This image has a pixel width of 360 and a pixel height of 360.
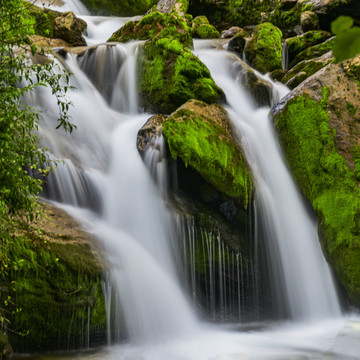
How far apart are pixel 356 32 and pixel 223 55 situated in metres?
13.1

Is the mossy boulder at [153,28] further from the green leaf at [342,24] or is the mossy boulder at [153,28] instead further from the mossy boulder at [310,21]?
the green leaf at [342,24]

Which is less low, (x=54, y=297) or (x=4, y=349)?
(x=54, y=297)

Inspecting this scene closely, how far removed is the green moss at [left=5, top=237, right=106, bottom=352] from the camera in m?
4.02

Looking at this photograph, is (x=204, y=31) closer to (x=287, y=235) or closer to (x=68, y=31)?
(x=68, y=31)

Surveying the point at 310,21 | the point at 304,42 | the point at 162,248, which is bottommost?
the point at 162,248

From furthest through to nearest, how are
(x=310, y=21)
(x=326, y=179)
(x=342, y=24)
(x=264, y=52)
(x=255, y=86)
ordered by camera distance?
(x=310, y=21) < (x=264, y=52) < (x=255, y=86) < (x=326, y=179) < (x=342, y=24)

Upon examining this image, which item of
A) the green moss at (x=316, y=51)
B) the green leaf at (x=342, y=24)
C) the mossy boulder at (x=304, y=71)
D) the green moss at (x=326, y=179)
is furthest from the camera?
the green moss at (x=316, y=51)

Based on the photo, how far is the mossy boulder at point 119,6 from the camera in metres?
23.5

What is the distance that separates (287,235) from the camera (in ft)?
22.3

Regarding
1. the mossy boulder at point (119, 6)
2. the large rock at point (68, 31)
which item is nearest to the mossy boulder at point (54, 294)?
the large rock at point (68, 31)

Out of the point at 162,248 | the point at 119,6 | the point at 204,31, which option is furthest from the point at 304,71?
the point at 119,6

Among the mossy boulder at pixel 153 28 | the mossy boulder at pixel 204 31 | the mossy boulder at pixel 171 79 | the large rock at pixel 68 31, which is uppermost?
the mossy boulder at pixel 204 31

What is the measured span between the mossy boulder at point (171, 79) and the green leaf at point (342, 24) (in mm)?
8500

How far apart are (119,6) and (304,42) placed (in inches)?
551
